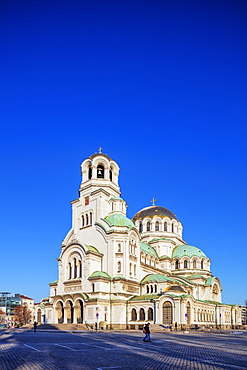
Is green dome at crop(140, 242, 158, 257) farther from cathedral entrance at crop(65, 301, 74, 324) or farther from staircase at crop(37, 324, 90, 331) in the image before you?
staircase at crop(37, 324, 90, 331)

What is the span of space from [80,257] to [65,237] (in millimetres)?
7572

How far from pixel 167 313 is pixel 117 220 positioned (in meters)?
14.6

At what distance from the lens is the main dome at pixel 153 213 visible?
75.6 metres

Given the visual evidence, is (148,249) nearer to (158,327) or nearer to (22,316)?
(158,327)

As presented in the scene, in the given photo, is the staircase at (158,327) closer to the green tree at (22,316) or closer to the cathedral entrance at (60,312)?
the cathedral entrance at (60,312)

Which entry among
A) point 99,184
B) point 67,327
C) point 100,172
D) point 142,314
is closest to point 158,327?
point 142,314

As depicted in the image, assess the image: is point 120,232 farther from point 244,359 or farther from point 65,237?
point 244,359

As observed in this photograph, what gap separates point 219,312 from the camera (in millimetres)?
66125

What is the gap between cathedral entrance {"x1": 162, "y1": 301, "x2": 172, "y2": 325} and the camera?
161 feet

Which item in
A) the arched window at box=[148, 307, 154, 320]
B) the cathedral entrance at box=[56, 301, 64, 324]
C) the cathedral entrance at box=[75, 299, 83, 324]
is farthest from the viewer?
the cathedral entrance at box=[56, 301, 64, 324]

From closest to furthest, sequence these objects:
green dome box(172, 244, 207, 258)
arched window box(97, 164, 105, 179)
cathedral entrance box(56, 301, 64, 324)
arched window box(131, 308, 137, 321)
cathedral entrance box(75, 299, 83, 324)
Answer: cathedral entrance box(75, 299, 83, 324) → arched window box(131, 308, 137, 321) → cathedral entrance box(56, 301, 64, 324) → arched window box(97, 164, 105, 179) → green dome box(172, 244, 207, 258)

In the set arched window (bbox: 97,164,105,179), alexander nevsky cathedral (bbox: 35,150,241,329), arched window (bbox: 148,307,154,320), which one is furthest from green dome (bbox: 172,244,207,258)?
arched window (bbox: 97,164,105,179)

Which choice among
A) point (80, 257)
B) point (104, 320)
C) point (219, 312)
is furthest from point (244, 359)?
point (219, 312)

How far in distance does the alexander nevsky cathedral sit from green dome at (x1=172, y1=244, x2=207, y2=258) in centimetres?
451
